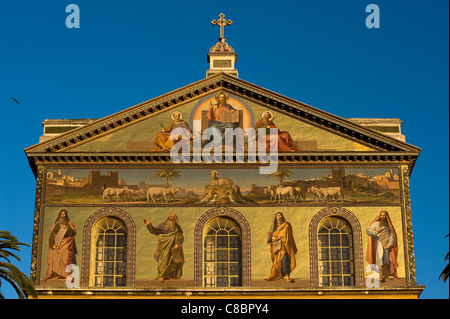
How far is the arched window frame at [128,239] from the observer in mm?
40500

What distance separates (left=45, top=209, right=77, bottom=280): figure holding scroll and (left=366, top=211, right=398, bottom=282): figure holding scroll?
12.2 m

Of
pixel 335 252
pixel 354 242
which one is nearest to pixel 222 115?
pixel 335 252

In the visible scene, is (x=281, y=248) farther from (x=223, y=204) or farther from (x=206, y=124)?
(x=206, y=124)

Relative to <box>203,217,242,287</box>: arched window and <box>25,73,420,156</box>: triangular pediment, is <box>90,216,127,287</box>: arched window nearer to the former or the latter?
<box>25,73,420,156</box>: triangular pediment

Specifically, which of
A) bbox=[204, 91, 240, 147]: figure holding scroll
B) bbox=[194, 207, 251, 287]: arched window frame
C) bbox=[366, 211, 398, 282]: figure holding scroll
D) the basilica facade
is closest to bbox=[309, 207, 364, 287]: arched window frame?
the basilica facade

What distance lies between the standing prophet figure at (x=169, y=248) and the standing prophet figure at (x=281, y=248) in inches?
144

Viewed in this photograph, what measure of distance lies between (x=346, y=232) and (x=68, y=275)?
11565 mm

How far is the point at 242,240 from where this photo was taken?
41.1 metres

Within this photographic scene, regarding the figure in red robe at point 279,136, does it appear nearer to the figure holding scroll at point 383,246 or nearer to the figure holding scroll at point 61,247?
the figure holding scroll at point 383,246

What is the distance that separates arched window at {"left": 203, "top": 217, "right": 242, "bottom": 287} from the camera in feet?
134

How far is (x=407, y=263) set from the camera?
1597 inches

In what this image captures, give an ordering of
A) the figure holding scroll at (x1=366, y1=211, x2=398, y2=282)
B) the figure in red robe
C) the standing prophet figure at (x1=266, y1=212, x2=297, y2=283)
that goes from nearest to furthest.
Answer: the standing prophet figure at (x1=266, y1=212, x2=297, y2=283) < the figure holding scroll at (x1=366, y1=211, x2=398, y2=282) < the figure in red robe

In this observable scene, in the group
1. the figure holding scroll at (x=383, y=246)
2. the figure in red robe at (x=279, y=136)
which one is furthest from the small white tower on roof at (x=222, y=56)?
the figure holding scroll at (x=383, y=246)
